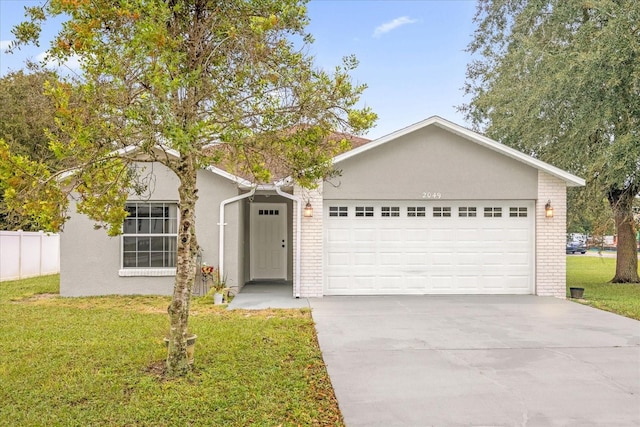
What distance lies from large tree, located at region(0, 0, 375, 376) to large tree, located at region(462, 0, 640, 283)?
8.75 metres

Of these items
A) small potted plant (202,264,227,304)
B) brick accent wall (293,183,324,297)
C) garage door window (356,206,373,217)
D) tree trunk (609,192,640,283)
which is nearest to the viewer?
small potted plant (202,264,227,304)

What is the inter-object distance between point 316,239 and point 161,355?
18.5 feet

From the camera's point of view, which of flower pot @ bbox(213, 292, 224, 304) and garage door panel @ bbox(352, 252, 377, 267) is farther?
garage door panel @ bbox(352, 252, 377, 267)

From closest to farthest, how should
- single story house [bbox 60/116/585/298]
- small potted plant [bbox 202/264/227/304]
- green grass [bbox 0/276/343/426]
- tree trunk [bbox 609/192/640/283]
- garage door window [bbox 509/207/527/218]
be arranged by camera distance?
green grass [bbox 0/276/343/426], small potted plant [bbox 202/264/227/304], single story house [bbox 60/116/585/298], garage door window [bbox 509/207/527/218], tree trunk [bbox 609/192/640/283]

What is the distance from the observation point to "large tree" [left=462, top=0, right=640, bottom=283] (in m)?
11.6

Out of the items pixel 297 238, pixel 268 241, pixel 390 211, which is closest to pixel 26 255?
pixel 268 241

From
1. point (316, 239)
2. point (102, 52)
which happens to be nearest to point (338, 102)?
point (102, 52)

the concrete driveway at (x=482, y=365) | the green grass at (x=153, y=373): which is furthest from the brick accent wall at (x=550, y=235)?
the green grass at (x=153, y=373)

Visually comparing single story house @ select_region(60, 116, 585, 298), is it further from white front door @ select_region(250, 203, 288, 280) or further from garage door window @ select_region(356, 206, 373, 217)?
white front door @ select_region(250, 203, 288, 280)

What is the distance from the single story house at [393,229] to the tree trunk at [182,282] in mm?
5862

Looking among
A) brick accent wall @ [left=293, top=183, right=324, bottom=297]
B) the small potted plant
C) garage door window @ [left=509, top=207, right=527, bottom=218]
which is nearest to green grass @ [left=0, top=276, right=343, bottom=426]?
the small potted plant

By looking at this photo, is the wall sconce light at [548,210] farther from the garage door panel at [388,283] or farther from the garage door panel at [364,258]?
the garage door panel at [364,258]

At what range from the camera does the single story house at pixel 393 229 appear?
38.2 ft

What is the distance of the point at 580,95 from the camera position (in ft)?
40.3
